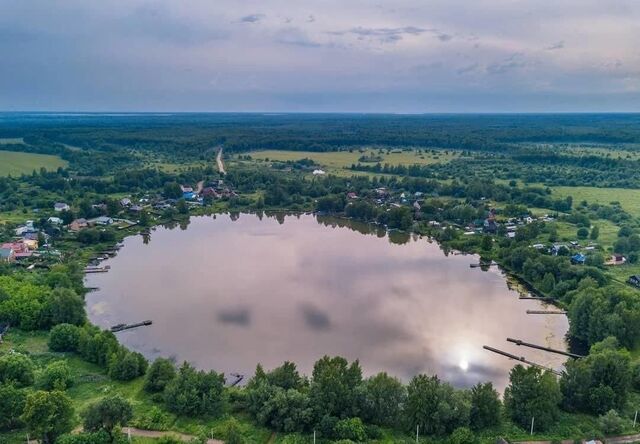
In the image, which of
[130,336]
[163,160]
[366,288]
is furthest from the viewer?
[163,160]

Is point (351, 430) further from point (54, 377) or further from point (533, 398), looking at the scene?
point (54, 377)

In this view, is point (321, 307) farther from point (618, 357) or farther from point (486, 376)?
point (618, 357)

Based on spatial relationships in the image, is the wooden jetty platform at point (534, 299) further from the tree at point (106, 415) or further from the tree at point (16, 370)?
the tree at point (16, 370)

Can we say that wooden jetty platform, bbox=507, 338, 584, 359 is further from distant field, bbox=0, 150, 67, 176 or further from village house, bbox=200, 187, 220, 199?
distant field, bbox=0, 150, 67, 176

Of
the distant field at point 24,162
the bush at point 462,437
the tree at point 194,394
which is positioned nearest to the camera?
the bush at point 462,437

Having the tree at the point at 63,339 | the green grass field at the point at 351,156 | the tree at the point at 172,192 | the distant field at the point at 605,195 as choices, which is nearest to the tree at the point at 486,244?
the distant field at the point at 605,195

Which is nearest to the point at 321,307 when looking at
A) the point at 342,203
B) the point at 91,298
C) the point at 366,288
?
the point at 366,288
